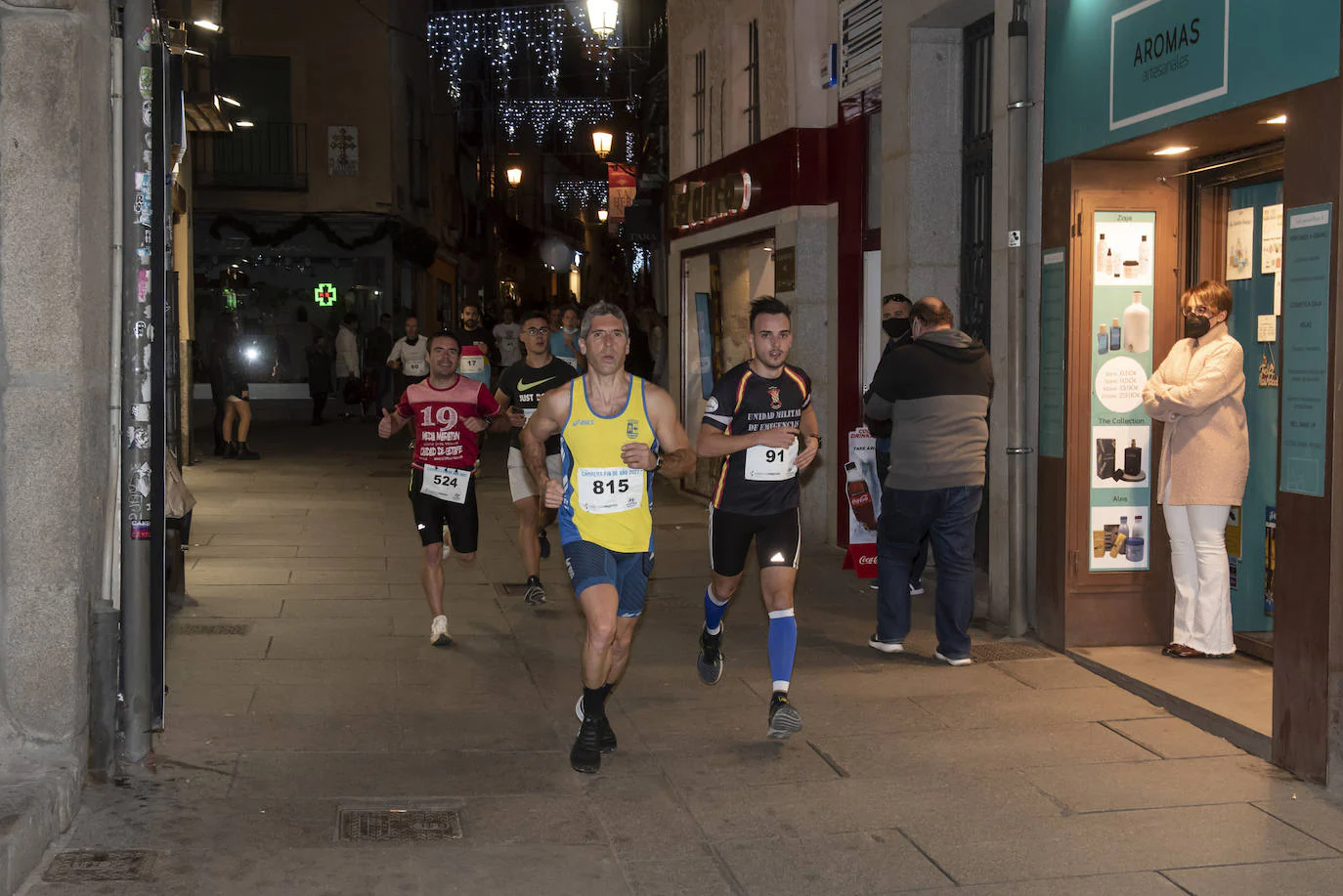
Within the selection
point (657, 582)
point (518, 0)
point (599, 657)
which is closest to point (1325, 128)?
point (599, 657)

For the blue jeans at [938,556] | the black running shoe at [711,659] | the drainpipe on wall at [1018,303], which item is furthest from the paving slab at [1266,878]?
the drainpipe on wall at [1018,303]

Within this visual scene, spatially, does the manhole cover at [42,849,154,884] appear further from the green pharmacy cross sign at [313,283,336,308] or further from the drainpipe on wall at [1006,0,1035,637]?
the green pharmacy cross sign at [313,283,336,308]

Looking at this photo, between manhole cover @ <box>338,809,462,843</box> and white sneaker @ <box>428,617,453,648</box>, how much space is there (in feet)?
9.80

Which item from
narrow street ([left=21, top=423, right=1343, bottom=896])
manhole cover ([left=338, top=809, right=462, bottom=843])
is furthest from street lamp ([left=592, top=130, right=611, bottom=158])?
manhole cover ([left=338, top=809, right=462, bottom=843])

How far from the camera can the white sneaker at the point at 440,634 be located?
8.52 meters

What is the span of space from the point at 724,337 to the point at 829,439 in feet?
11.4

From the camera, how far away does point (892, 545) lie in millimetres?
8469

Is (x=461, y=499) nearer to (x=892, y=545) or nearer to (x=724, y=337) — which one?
(x=892, y=545)

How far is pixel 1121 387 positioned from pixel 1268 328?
797mm

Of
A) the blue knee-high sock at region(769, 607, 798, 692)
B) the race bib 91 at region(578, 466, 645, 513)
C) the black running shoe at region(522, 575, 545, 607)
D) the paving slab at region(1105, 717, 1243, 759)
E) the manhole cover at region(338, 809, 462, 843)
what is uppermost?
the race bib 91 at region(578, 466, 645, 513)

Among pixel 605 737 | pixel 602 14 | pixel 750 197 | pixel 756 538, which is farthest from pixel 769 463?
pixel 602 14

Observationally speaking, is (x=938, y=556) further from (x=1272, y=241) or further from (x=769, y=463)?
(x=1272, y=241)

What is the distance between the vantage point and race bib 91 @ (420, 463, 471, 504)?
8539 mm

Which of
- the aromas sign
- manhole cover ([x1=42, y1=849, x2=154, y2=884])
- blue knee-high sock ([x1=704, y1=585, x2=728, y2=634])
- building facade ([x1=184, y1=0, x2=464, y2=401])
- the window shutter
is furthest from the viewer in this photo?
building facade ([x1=184, y1=0, x2=464, y2=401])
